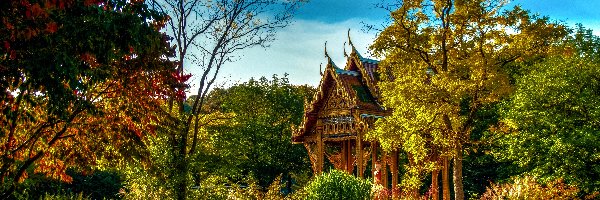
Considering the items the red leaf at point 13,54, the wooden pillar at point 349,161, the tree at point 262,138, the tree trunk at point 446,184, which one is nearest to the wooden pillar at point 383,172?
the wooden pillar at point 349,161

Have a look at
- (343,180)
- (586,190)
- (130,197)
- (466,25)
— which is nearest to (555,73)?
(586,190)

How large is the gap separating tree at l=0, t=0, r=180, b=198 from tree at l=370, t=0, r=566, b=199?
8710 millimetres

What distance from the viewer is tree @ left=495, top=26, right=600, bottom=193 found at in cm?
2416

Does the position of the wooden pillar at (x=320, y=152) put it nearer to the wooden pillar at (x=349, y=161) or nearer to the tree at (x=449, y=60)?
the wooden pillar at (x=349, y=161)

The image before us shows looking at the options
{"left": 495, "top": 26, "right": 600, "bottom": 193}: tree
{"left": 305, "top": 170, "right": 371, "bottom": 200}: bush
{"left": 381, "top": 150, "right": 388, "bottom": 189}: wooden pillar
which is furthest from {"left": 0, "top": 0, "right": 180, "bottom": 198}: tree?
{"left": 381, "top": 150, "right": 388, "bottom": 189}: wooden pillar

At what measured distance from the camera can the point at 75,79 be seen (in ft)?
26.2

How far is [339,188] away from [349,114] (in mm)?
10428

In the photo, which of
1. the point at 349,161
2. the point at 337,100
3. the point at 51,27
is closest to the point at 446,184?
the point at 349,161

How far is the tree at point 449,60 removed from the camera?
59.7 feet

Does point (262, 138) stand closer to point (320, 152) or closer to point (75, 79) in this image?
point (320, 152)

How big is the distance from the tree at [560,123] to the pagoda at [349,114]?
578 cm

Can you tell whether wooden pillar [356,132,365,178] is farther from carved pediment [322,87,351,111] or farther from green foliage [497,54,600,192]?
green foliage [497,54,600,192]

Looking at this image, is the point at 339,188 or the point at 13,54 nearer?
the point at 13,54

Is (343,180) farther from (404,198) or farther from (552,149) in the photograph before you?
(552,149)
